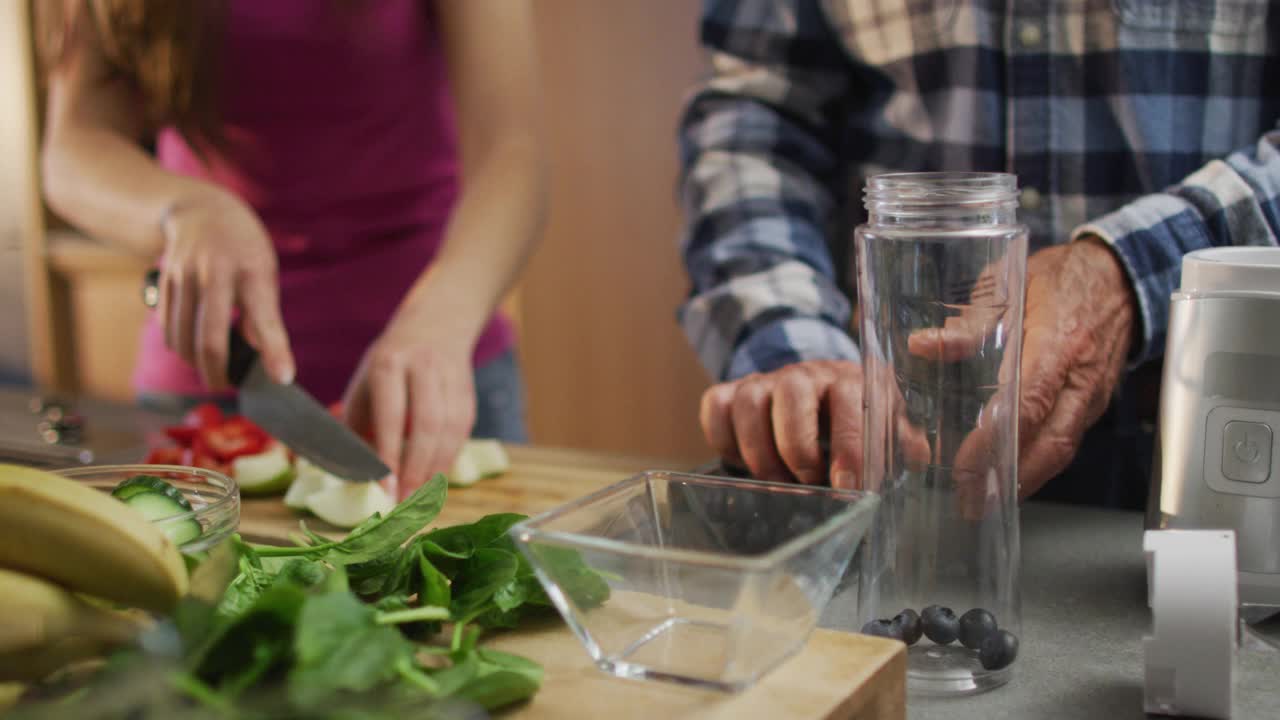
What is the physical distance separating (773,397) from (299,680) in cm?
58

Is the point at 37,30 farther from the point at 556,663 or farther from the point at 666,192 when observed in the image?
the point at 556,663

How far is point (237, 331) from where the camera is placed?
50.7 inches

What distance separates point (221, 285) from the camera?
1.26 metres

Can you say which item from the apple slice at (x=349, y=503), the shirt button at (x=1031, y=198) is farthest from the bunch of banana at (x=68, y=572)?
the shirt button at (x=1031, y=198)

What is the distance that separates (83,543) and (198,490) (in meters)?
0.22

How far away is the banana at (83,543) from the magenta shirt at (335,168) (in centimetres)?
110

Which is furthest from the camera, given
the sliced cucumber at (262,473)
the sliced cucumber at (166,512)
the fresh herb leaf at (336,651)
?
the sliced cucumber at (262,473)

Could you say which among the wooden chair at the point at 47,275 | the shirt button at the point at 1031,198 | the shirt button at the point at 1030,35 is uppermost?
the shirt button at the point at 1030,35

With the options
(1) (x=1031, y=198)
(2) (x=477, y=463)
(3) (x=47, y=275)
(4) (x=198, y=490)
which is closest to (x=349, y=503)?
(2) (x=477, y=463)

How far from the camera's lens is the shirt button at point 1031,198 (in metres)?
1.31

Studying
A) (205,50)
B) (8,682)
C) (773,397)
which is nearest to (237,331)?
(205,50)

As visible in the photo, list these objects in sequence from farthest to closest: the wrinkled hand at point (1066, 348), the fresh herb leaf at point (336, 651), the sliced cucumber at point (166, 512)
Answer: the wrinkled hand at point (1066, 348) → the sliced cucumber at point (166, 512) → the fresh herb leaf at point (336, 651)

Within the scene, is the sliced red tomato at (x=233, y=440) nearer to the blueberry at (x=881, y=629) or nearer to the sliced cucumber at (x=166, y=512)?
the sliced cucumber at (x=166, y=512)

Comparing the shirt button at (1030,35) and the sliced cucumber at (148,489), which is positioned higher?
the shirt button at (1030,35)
